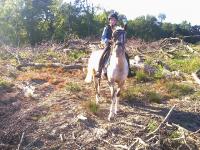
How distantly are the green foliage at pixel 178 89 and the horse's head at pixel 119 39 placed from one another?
3.69 meters

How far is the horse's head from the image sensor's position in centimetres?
1117

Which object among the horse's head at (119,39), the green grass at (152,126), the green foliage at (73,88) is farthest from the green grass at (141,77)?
the green grass at (152,126)

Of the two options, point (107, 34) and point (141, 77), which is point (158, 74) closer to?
point (141, 77)

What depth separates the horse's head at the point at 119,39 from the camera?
36.7ft

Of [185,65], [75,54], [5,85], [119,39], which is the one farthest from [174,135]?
[75,54]

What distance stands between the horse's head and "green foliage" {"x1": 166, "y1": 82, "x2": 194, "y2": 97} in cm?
369

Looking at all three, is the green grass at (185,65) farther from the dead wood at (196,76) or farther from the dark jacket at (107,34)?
the dark jacket at (107,34)

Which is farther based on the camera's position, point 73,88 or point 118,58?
point 73,88

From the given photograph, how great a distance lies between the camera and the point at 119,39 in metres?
11.2

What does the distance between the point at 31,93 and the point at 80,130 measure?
3768 mm

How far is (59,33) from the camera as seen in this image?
47.0 m

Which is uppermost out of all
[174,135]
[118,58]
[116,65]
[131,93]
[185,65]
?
[118,58]

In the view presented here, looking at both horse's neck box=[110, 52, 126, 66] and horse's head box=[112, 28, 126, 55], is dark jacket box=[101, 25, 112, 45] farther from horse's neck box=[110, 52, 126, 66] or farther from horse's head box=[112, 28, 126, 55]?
horse's head box=[112, 28, 126, 55]

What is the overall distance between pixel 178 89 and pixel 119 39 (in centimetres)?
431
